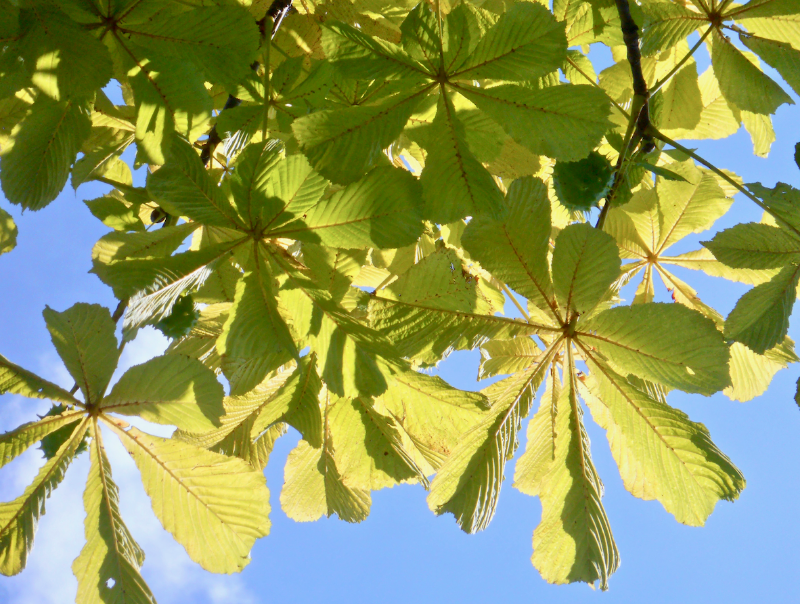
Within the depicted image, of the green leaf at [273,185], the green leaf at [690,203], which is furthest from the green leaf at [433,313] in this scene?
the green leaf at [690,203]

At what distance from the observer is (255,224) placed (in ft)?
4.22

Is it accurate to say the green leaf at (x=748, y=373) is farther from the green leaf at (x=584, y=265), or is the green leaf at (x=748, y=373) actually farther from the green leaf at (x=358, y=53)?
the green leaf at (x=358, y=53)

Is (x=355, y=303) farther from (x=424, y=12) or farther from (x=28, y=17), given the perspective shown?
(x=28, y=17)

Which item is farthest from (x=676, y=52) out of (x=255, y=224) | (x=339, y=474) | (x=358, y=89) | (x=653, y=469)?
(x=339, y=474)

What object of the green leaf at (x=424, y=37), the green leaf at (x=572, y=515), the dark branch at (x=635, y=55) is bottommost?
the green leaf at (x=572, y=515)

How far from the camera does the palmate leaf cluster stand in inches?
47.1

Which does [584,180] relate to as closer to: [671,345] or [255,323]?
[671,345]

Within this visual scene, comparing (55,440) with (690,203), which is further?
(690,203)

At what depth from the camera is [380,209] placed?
121 cm

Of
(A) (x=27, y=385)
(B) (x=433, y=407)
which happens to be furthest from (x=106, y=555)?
(B) (x=433, y=407)

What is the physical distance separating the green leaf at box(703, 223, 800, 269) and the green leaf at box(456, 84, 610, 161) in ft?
1.35

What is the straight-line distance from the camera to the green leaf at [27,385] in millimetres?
1443

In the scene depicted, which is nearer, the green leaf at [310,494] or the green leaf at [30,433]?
the green leaf at [30,433]

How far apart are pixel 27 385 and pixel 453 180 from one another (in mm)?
1187
